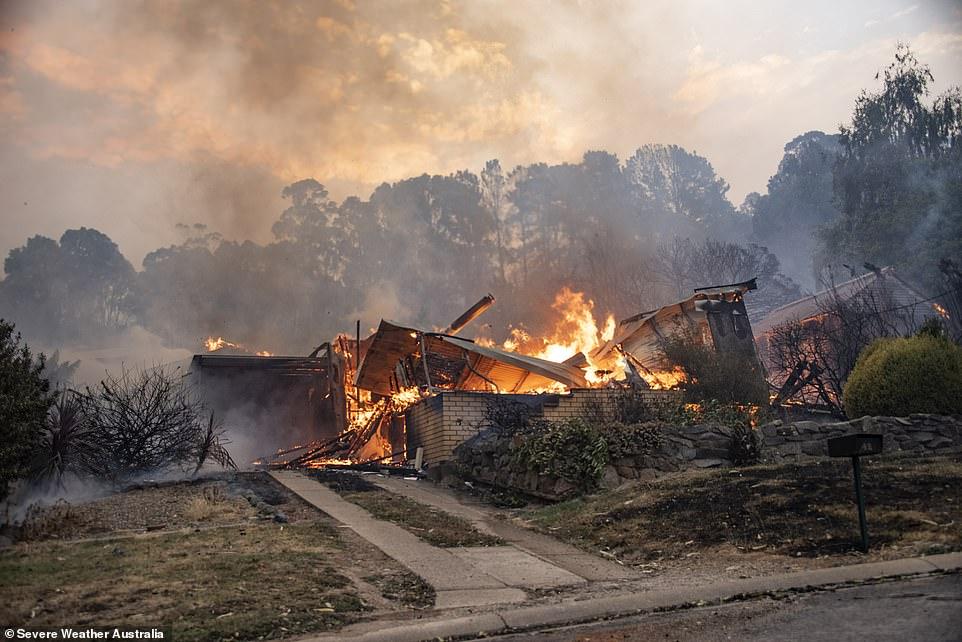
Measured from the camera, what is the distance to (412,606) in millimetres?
6496

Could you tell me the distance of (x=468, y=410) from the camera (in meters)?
16.7

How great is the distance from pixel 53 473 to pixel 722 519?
9.34 m

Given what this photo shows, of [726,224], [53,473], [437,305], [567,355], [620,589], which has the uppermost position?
[726,224]

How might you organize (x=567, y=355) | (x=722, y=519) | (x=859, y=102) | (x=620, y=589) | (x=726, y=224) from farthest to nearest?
(x=726, y=224), (x=859, y=102), (x=567, y=355), (x=722, y=519), (x=620, y=589)

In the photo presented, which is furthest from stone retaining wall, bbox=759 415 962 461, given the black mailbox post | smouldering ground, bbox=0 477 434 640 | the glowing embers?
the glowing embers

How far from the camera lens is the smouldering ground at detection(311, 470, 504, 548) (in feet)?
31.4

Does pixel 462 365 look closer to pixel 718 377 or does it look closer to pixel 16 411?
pixel 718 377

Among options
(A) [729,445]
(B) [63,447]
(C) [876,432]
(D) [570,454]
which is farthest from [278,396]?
(C) [876,432]

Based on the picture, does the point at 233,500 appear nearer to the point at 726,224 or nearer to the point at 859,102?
the point at 859,102

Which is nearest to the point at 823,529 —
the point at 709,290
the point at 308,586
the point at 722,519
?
the point at 722,519

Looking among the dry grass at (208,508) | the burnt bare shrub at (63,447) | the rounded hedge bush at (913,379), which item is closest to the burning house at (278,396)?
the burnt bare shrub at (63,447)

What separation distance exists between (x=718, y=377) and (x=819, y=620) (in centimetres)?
1269

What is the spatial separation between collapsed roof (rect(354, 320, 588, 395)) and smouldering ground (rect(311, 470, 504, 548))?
17.9ft

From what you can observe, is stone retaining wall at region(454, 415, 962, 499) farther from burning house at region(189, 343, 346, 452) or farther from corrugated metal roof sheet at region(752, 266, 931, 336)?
corrugated metal roof sheet at region(752, 266, 931, 336)
